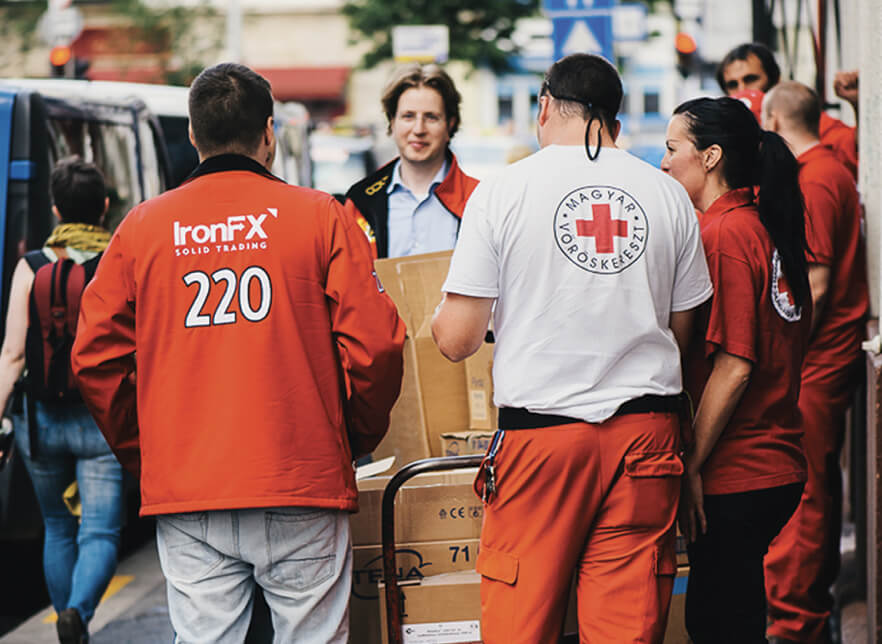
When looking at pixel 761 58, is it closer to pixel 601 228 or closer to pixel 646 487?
pixel 601 228

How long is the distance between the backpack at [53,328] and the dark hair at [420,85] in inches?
57.4

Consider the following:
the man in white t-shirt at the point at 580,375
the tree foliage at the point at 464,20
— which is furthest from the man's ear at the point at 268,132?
the tree foliage at the point at 464,20

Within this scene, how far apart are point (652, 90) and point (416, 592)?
129 feet

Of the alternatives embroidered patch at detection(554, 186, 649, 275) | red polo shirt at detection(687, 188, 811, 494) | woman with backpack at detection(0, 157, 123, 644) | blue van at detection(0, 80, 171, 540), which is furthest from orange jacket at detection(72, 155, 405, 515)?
blue van at detection(0, 80, 171, 540)

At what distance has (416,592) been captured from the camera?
3.53m

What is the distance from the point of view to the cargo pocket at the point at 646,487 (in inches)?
121

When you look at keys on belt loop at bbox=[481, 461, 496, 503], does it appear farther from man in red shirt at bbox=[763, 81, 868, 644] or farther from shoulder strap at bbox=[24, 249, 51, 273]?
shoulder strap at bbox=[24, 249, 51, 273]

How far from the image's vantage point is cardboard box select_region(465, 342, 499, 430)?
13.2ft

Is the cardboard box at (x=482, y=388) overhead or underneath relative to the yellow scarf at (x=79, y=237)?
underneath

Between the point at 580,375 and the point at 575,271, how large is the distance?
0.26m

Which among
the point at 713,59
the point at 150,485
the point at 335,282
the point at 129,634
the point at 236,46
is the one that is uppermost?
the point at 236,46

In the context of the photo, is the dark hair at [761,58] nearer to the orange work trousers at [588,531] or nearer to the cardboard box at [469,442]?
the cardboard box at [469,442]

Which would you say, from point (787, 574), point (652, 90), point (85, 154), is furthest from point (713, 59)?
point (652, 90)

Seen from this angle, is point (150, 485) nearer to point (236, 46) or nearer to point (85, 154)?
point (85, 154)
